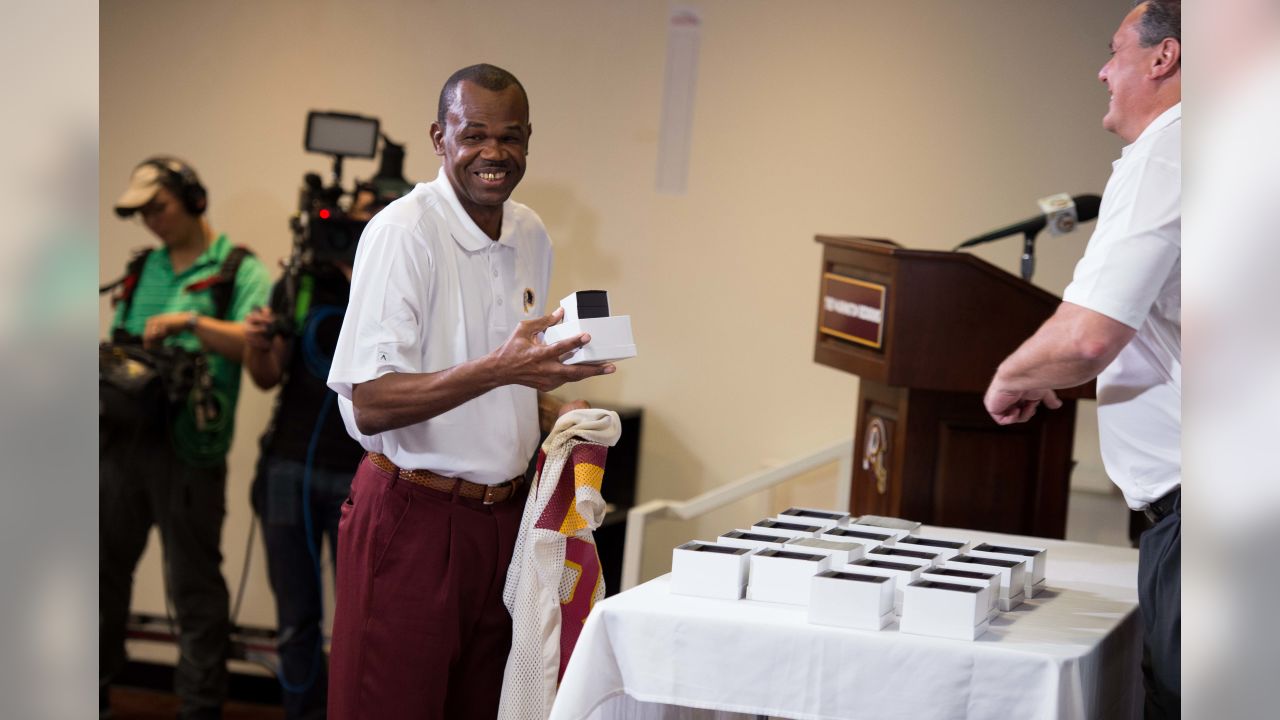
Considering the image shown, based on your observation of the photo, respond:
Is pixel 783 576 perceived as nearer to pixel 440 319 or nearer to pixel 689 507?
pixel 440 319

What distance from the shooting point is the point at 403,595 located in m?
1.98

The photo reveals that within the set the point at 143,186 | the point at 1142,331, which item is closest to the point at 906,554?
the point at 1142,331

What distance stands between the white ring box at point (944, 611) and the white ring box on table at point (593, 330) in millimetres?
526

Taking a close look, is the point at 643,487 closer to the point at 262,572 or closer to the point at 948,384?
the point at 262,572

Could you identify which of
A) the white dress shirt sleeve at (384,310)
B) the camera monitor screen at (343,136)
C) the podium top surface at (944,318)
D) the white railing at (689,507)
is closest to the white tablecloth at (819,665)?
the white dress shirt sleeve at (384,310)

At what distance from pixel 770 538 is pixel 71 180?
1611 millimetres

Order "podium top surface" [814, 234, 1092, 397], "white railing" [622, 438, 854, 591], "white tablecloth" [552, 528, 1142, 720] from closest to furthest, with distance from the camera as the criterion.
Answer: "white tablecloth" [552, 528, 1142, 720] → "podium top surface" [814, 234, 1092, 397] → "white railing" [622, 438, 854, 591]

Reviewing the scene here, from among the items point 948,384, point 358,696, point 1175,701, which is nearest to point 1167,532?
point 1175,701

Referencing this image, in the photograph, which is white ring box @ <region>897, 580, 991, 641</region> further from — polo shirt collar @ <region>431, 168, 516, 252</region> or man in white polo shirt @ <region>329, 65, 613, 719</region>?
polo shirt collar @ <region>431, 168, 516, 252</region>

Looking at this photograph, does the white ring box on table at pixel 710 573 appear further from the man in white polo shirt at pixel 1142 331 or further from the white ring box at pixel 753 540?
the man in white polo shirt at pixel 1142 331

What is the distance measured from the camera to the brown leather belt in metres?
2.00

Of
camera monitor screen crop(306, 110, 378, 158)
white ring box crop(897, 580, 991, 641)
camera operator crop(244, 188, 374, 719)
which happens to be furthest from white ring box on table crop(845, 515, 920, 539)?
camera monitor screen crop(306, 110, 378, 158)

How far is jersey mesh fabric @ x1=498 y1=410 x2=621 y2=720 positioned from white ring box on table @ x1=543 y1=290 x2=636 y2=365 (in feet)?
0.63

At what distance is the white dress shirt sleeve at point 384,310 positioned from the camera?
186 centimetres
